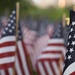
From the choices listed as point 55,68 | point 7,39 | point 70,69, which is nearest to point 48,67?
point 55,68

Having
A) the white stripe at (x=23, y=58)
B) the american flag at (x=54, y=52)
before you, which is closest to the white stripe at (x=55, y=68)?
the american flag at (x=54, y=52)

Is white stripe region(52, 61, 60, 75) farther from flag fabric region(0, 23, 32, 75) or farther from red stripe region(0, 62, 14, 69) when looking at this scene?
red stripe region(0, 62, 14, 69)

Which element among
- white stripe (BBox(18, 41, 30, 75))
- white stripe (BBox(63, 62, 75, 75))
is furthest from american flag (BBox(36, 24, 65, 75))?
white stripe (BBox(63, 62, 75, 75))

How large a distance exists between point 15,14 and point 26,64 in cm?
115

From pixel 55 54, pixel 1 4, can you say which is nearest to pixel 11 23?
pixel 55 54

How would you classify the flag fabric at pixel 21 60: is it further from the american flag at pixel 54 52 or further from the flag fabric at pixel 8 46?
the american flag at pixel 54 52

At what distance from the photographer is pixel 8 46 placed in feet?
29.0

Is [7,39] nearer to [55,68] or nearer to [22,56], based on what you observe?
[22,56]

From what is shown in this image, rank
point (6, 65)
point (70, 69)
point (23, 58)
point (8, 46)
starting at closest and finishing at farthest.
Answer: point (70, 69)
point (6, 65)
point (8, 46)
point (23, 58)

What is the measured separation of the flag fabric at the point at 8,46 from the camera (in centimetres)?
869

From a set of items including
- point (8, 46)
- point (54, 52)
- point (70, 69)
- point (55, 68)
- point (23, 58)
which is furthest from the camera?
point (55, 68)

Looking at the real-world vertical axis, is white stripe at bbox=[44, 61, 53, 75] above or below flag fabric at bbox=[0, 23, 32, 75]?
below

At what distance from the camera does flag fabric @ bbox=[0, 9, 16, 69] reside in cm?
869

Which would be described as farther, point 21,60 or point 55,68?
point 55,68
